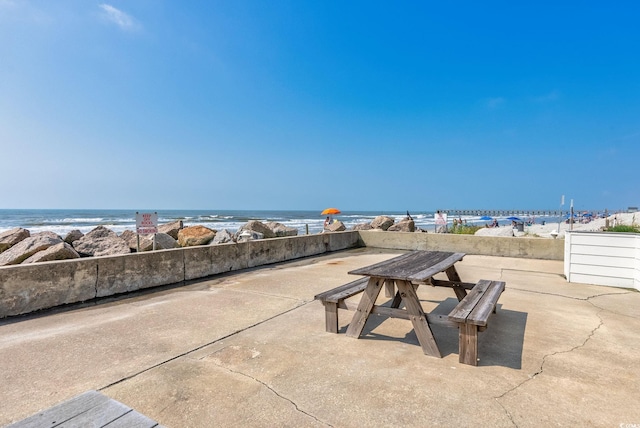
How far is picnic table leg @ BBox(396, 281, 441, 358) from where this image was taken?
3176mm

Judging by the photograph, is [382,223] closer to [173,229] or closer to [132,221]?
[173,229]

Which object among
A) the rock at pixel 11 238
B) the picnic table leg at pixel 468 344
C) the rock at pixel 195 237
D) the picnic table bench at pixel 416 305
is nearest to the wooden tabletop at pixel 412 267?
the picnic table bench at pixel 416 305

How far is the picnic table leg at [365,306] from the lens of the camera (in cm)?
355

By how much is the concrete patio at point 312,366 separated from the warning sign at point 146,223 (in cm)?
147

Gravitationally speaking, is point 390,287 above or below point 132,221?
above

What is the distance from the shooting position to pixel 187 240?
400 inches

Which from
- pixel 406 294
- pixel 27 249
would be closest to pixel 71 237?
pixel 27 249

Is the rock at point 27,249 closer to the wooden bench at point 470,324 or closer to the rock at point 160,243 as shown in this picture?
the rock at point 160,243

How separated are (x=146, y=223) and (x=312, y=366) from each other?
4482mm

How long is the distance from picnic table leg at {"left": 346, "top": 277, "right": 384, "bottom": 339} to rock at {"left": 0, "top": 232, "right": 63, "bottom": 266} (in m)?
7.21

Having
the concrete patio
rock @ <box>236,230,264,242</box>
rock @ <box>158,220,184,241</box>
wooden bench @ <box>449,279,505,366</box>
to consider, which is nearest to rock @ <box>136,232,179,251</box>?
rock @ <box>236,230,264,242</box>

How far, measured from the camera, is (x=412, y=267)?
3.85 metres

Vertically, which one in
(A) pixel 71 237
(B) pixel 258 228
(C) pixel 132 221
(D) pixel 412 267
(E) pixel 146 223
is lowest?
(C) pixel 132 221

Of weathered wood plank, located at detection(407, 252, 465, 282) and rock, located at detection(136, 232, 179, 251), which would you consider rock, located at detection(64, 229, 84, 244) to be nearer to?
rock, located at detection(136, 232, 179, 251)
